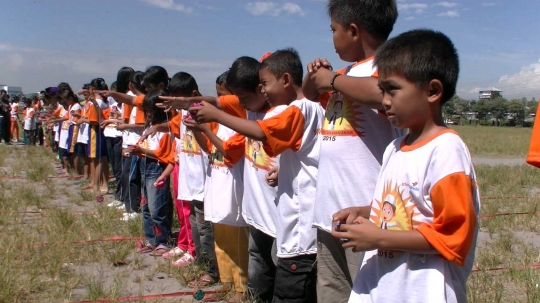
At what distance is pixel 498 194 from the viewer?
8.73 m

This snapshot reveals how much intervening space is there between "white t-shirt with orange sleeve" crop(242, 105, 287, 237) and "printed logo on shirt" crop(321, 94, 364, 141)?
76 centimetres

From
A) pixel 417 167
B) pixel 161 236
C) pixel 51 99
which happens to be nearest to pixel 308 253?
pixel 417 167

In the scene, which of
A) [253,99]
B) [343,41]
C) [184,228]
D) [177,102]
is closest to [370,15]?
[343,41]

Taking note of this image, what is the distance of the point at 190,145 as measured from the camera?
4.50 m

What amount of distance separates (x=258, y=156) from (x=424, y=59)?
1.71 meters

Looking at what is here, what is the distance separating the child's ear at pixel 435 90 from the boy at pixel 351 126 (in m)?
0.47

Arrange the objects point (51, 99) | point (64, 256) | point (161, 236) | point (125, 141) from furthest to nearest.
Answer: point (51, 99) → point (125, 141) → point (161, 236) → point (64, 256)

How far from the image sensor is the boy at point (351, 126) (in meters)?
2.37

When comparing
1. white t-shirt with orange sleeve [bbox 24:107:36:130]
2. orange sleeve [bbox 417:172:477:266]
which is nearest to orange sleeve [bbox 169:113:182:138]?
orange sleeve [bbox 417:172:477:266]

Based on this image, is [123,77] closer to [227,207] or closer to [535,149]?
[227,207]

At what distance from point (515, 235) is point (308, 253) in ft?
13.6

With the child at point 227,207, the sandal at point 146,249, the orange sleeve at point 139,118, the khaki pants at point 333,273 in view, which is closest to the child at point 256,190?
the child at point 227,207

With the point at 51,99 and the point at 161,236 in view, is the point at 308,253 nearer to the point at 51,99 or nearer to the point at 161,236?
the point at 161,236

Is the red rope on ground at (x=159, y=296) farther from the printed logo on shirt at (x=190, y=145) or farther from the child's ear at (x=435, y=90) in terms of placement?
the child's ear at (x=435, y=90)
